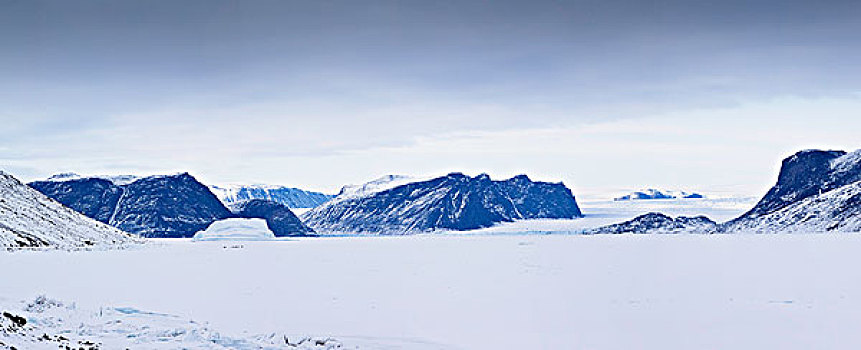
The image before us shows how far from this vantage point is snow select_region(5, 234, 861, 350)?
20.1 m

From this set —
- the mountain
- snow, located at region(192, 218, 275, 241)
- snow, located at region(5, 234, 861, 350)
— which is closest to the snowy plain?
snow, located at region(5, 234, 861, 350)

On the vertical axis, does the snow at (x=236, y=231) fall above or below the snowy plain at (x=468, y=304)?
above

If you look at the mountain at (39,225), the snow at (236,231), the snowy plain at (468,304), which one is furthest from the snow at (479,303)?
the snow at (236,231)

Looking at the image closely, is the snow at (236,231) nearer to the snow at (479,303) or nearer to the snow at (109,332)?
the snow at (479,303)

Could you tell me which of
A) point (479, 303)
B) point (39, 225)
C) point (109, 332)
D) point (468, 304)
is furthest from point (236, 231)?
point (109, 332)

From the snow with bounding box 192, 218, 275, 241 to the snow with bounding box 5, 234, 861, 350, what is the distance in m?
123

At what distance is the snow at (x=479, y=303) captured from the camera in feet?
65.8

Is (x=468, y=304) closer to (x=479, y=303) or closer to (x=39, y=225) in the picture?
(x=479, y=303)

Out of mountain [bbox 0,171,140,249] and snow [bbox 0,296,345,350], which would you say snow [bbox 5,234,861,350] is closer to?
snow [bbox 0,296,345,350]

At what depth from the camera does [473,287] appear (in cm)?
3344

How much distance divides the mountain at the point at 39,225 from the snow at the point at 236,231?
61309mm

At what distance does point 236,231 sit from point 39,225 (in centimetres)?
8808

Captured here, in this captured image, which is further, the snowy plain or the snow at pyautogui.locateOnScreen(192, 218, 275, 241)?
the snow at pyautogui.locateOnScreen(192, 218, 275, 241)

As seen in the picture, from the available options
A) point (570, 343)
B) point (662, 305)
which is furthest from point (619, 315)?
point (570, 343)
